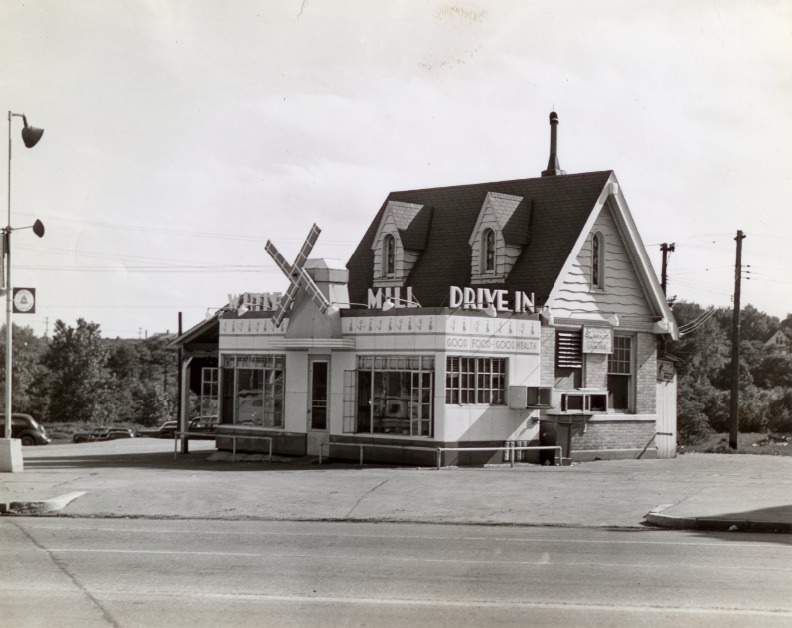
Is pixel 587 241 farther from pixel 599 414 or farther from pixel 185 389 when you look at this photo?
pixel 185 389

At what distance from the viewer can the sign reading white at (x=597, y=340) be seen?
3012 cm

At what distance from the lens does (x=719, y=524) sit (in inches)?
655

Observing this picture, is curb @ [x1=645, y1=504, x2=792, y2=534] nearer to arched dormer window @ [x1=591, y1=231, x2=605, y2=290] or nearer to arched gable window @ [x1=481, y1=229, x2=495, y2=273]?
arched dormer window @ [x1=591, y1=231, x2=605, y2=290]

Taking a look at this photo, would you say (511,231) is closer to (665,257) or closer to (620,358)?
(620,358)

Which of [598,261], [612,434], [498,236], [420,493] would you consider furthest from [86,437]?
[420,493]

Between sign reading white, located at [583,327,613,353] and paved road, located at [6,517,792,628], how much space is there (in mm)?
14147

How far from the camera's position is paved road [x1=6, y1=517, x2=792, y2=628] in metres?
9.94

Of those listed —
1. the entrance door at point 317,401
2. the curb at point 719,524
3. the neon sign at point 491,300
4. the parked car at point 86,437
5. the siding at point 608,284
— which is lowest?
the parked car at point 86,437

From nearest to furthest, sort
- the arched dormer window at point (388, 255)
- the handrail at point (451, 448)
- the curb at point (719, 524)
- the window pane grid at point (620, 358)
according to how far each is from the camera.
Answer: the curb at point (719, 524) → the handrail at point (451, 448) → the window pane grid at point (620, 358) → the arched dormer window at point (388, 255)

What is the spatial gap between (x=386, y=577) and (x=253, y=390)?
64.2 ft

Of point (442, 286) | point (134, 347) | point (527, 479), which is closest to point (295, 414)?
point (442, 286)

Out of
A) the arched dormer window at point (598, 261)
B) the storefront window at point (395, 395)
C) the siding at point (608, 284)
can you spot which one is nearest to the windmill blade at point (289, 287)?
the storefront window at point (395, 395)

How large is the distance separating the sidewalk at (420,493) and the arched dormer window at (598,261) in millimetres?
5581

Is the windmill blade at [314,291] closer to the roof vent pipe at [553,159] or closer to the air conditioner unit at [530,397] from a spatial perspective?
the air conditioner unit at [530,397]
